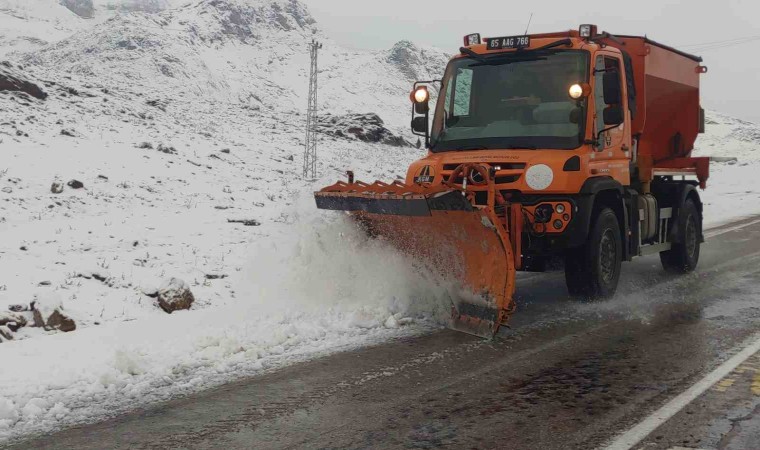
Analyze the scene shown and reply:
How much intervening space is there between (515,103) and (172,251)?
5642mm

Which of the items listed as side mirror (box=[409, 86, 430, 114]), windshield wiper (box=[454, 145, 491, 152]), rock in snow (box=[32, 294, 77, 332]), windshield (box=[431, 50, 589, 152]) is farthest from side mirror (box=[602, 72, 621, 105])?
rock in snow (box=[32, 294, 77, 332])

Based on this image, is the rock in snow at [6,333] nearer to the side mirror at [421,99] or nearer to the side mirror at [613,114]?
the side mirror at [421,99]

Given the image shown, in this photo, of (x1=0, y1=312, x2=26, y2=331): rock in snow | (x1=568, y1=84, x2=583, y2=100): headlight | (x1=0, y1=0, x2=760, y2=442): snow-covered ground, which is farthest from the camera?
(x1=568, y1=84, x2=583, y2=100): headlight

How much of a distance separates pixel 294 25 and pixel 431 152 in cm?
16975

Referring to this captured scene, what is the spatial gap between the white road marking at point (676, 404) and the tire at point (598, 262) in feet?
6.14

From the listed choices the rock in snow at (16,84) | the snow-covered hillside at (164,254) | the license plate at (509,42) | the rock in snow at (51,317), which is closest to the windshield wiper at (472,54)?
the license plate at (509,42)

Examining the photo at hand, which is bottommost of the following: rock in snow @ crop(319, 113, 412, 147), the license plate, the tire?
the tire

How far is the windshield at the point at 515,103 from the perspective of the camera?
7.01 meters

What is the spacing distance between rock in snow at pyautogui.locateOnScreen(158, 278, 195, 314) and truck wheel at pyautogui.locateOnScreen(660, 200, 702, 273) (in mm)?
6466

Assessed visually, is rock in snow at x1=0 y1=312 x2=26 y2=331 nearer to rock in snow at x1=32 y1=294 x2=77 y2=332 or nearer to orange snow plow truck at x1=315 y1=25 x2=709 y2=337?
rock in snow at x1=32 y1=294 x2=77 y2=332

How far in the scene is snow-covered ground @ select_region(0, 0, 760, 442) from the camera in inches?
198

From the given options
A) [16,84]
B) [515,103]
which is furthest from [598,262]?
[16,84]

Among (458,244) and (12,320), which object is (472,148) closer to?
(458,244)

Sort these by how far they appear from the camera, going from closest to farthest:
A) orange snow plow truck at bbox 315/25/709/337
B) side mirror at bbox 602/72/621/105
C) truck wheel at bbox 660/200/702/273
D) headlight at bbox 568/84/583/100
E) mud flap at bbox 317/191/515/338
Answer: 1. mud flap at bbox 317/191/515/338
2. orange snow plow truck at bbox 315/25/709/337
3. headlight at bbox 568/84/583/100
4. side mirror at bbox 602/72/621/105
5. truck wheel at bbox 660/200/702/273
